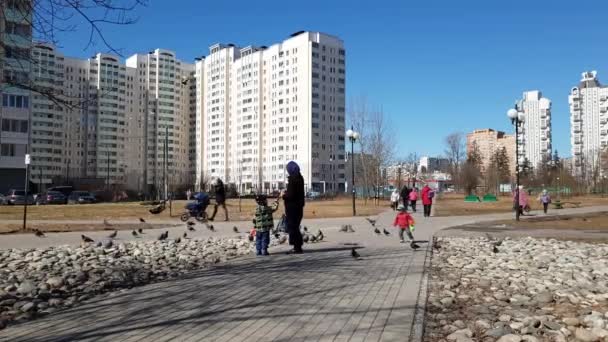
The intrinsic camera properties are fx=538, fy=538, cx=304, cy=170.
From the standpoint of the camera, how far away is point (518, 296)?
7.65 m

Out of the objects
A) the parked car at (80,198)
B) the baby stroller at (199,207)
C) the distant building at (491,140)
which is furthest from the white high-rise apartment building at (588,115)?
the baby stroller at (199,207)

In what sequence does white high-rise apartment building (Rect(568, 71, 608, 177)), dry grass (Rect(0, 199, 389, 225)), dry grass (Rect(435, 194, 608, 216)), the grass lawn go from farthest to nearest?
white high-rise apartment building (Rect(568, 71, 608, 177)) → dry grass (Rect(435, 194, 608, 216)) → dry grass (Rect(0, 199, 389, 225)) → the grass lawn

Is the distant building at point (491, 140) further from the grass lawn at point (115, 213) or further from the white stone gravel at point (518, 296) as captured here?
the white stone gravel at point (518, 296)

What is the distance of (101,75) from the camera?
406ft

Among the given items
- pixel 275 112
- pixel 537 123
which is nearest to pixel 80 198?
pixel 275 112

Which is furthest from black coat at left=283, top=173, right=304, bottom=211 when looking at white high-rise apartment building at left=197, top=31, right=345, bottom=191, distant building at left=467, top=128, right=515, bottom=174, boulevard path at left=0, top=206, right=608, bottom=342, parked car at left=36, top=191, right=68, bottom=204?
distant building at left=467, top=128, right=515, bottom=174

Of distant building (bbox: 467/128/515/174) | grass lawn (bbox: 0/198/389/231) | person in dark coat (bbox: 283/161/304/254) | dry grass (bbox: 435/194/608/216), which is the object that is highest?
distant building (bbox: 467/128/515/174)

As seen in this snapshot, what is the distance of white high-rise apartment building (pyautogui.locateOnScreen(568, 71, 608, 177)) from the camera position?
4788 inches

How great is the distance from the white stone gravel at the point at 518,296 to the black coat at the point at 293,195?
3107 millimetres

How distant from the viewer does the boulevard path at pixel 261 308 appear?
17.3 feet

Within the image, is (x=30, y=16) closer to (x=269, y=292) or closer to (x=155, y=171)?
(x=269, y=292)

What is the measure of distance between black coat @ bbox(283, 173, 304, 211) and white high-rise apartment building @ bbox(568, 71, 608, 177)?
121836mm

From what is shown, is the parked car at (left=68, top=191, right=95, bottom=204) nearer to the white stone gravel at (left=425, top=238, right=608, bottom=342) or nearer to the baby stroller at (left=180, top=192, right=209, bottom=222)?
the baby stroller at (left=180, top=192, right=209, bottom=222)

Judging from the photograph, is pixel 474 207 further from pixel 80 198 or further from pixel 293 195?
pixel 80 198
